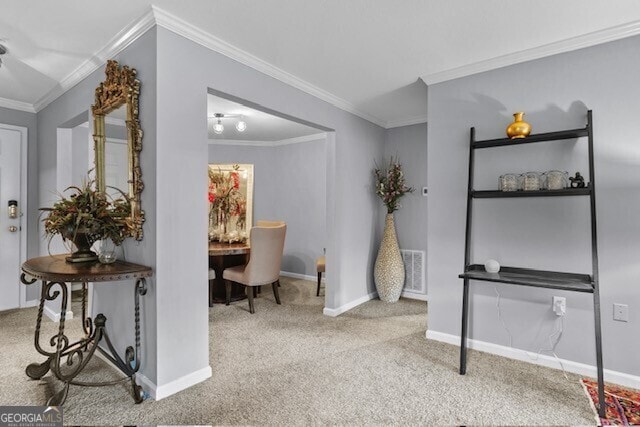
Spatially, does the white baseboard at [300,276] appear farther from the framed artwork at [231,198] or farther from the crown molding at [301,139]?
the crown molding at [301,139]

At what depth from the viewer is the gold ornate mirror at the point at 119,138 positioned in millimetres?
2174

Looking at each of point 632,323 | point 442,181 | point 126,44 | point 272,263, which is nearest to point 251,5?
point 126,44

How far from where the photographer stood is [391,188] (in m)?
4.26

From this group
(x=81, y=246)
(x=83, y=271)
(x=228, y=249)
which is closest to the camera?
(x=83, y=271)

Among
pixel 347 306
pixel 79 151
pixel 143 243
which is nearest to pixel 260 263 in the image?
pixel 347 306

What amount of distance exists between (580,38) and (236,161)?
15.9 feet

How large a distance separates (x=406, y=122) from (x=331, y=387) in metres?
3.31

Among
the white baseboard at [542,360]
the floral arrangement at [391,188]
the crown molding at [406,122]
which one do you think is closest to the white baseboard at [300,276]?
the floral arrangement at [391,188]

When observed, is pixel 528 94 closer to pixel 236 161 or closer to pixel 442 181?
pixel 442 181

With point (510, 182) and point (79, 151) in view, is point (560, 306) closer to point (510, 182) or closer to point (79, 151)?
point (510, 182)

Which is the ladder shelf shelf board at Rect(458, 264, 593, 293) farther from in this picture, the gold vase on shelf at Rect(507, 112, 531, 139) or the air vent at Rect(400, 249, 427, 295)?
the air vent at Rect(400, 249, 427, 295)

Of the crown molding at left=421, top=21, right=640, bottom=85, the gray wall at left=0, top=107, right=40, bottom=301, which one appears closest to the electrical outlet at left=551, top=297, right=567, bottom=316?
the crown molding at left=421, top=21, right=640, bottom=85

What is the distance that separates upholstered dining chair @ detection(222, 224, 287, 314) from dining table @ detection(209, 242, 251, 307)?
188mm

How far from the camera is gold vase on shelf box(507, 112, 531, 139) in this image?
7.96ft
